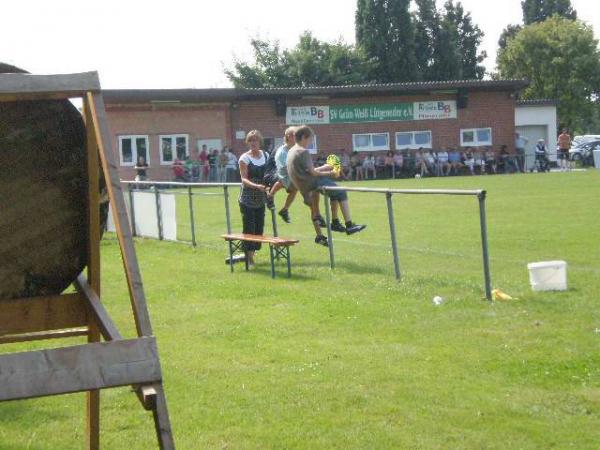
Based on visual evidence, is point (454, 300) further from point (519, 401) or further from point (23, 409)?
point (23, 409)

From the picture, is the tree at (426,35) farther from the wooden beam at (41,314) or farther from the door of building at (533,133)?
the wooden beam at (41,314)

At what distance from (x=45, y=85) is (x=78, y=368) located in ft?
3.47

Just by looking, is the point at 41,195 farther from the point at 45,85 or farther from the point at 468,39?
the point at 468,39

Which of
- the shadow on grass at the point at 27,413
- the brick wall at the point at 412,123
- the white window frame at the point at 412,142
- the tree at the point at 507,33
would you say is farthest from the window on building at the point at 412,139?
the tree at the point at 507,33

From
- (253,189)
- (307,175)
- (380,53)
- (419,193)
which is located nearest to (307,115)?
(380,53)

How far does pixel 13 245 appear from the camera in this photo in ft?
17.7

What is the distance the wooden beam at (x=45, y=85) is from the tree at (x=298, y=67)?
245ft

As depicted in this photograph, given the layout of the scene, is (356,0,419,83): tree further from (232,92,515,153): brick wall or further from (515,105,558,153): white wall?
(232,92,515,153): brick wall

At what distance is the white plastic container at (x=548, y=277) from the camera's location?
1208cm

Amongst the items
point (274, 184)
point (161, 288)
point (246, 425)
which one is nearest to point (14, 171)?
point (246, 425)

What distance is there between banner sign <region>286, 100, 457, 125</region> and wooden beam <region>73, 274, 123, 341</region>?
49154 millimetres

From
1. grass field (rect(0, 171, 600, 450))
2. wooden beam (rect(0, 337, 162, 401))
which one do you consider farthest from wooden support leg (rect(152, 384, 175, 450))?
grass field (rect(0, 171, 600, 450))

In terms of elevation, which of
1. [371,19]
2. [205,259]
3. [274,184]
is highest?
[371,19]

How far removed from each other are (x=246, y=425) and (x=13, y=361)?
310cm
